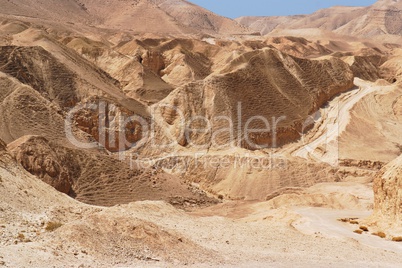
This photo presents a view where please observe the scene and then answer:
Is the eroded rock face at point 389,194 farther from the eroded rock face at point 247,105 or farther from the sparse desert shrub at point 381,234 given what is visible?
the eroded rock face at point 247,105

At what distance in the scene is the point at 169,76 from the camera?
1885 inches

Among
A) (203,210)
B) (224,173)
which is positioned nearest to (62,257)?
(203,210)

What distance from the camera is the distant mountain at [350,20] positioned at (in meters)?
134

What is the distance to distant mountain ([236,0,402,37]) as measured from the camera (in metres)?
134

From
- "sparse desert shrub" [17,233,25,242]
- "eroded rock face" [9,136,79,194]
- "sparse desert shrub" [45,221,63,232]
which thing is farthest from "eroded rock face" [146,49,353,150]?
"sparse desert shrub" [17,233,25,242]

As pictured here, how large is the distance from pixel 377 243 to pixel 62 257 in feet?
27.9

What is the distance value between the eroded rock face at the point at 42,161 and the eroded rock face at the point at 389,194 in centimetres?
944

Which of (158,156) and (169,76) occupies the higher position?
(169,76)

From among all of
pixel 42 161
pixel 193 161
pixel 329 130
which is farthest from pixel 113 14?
pixel 42 161

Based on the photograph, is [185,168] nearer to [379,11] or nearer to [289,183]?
[289,183]

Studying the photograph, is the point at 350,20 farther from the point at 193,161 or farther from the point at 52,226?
the point at 52,226

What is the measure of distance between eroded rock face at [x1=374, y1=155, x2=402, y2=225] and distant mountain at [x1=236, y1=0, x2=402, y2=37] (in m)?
120

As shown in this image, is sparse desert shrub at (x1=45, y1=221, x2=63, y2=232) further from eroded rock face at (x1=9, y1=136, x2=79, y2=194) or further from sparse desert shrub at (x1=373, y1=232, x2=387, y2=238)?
sparse desert shrub at (x1=373, y1=232, x2=387, y2=238)

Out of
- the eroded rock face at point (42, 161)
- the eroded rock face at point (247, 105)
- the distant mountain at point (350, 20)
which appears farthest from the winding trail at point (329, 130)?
the distant mountain at point (350, 20)
